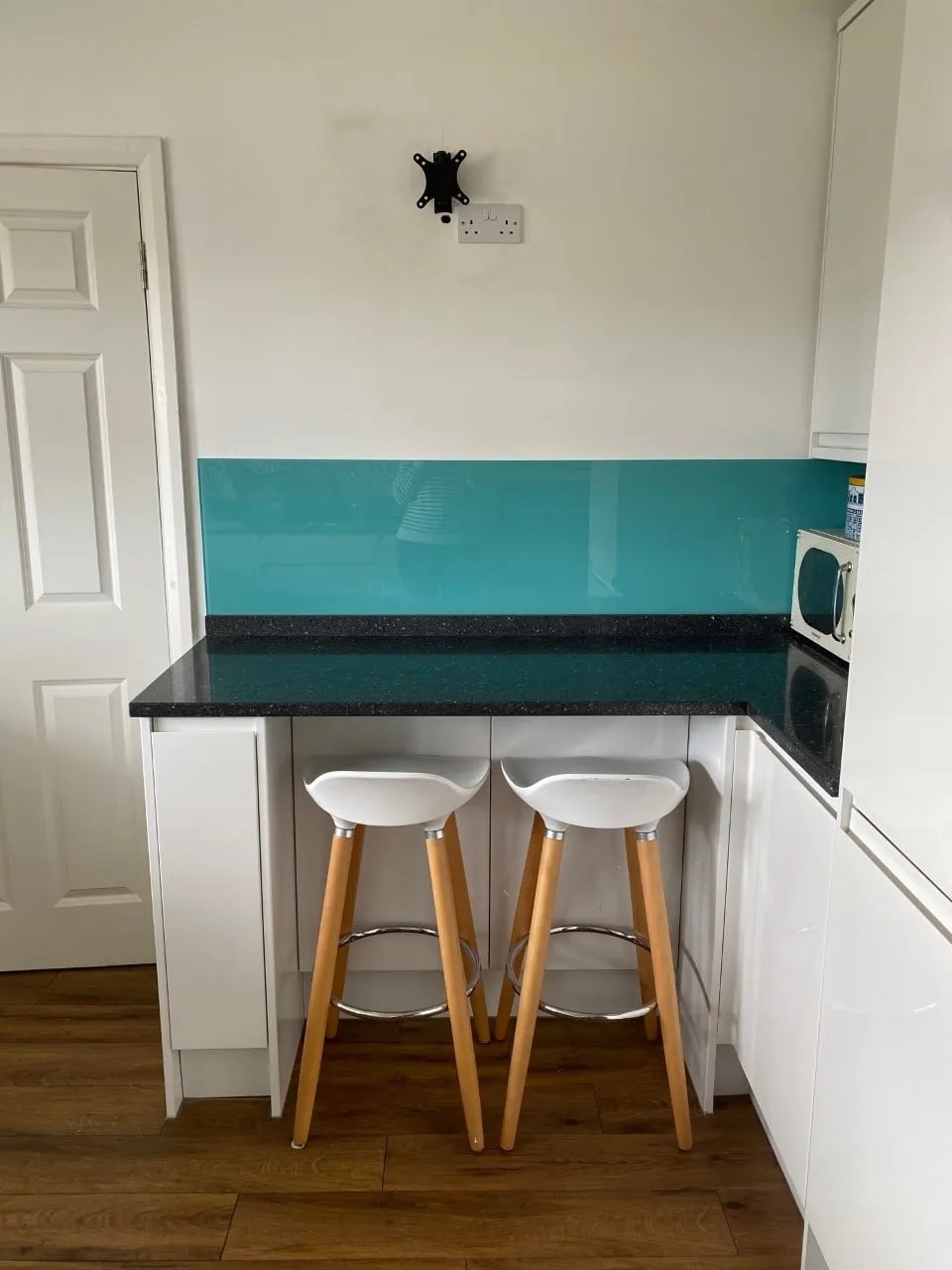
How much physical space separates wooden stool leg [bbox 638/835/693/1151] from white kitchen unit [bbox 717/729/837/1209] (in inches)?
5.4

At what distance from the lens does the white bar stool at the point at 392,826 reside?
1.88 m

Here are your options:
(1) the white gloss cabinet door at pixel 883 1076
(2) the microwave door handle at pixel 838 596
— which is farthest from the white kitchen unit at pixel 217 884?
(2) the microwave door handle at pixel 838 596

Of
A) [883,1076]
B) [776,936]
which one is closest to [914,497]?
[883,1076]

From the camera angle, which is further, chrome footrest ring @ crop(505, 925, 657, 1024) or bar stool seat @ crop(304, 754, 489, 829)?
chrome footrest ring @ crop(505, 925, 657, 1024)

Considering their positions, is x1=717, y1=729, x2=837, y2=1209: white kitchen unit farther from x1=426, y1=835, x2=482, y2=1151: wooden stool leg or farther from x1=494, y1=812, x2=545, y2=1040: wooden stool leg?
x1=426, y1=835, x2=482, y2=1151: wooden stool leg

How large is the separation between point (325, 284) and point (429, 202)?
32 centimetres

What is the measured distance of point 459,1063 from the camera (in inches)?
78.3

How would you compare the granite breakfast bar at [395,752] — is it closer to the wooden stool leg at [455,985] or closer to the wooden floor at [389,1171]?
the wooden floor at [389,1171]

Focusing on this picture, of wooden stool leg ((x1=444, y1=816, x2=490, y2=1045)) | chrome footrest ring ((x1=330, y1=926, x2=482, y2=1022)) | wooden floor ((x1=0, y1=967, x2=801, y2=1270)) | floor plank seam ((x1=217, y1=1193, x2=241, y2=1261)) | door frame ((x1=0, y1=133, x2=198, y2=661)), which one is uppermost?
door frame ((x1=0, y1=133, x2=198, y2=661))

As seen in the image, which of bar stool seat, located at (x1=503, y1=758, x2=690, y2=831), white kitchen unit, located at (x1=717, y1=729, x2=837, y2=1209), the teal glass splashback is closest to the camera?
white kitchen unit, located at (x1=717, y1=729, x2=837, y2=1209)

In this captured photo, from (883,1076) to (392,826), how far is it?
1007mm

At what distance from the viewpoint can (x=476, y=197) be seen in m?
2.39

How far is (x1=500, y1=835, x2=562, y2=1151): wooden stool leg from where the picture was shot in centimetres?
195

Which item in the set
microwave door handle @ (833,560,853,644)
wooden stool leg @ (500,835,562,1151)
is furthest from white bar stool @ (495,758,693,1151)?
microwave door handle @ (833,560,853,644)
